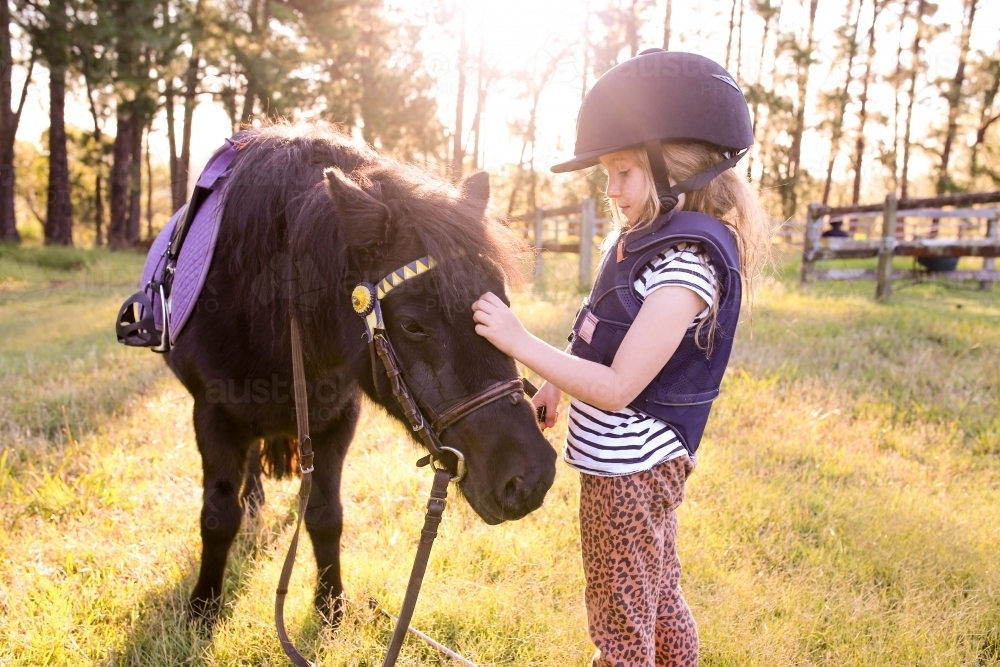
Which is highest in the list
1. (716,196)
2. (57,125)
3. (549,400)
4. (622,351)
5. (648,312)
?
(57,125)

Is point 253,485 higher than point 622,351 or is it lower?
lower

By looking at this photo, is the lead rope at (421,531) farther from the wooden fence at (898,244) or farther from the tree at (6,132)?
the tree at (6,132)

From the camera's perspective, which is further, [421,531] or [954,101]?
[954,101]

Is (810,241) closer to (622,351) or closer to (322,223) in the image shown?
(622,351)

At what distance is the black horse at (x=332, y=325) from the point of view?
1660mm

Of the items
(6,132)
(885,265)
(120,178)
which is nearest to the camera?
(885,265)

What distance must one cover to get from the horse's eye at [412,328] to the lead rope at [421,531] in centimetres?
28

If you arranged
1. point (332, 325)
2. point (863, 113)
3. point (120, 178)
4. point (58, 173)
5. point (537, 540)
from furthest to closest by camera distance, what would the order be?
point (863, 113) → point (120, 178) → point (58, 173) → point (537, 540) → point (332, 325)

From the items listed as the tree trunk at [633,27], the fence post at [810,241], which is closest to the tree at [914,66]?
the tree trunk at [633,27]

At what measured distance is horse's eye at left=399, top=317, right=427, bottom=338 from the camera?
1.71 meters

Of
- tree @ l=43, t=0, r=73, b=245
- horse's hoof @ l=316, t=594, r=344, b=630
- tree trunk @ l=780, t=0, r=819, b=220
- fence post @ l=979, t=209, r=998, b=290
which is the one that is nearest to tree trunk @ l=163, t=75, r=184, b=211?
tree @ l=43, t=0, r=73, b=245

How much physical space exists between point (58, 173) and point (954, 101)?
28.9m

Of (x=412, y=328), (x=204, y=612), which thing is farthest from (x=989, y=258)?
(x=204, y=612)

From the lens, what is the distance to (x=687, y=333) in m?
1.70
